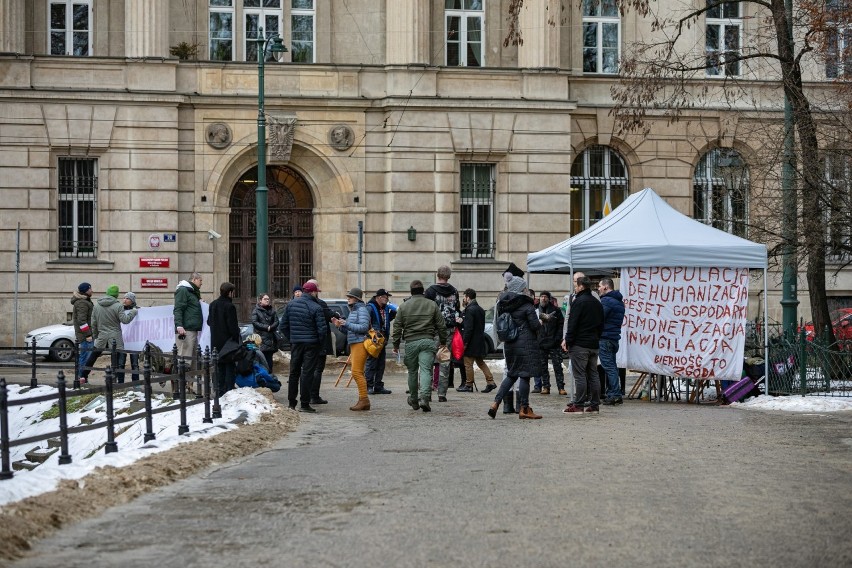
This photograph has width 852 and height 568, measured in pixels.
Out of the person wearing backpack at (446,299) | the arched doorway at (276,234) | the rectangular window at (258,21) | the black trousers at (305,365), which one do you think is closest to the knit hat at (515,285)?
the black trousers at (305,365)

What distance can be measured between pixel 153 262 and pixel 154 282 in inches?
20.4

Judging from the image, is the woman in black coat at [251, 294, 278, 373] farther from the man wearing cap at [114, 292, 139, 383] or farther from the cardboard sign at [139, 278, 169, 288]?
the cardboard sign at [139, 278, 169, 288]

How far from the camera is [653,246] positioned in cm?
2200

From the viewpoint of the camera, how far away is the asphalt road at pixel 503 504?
29.4ft

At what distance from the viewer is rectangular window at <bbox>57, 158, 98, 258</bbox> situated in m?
37.4

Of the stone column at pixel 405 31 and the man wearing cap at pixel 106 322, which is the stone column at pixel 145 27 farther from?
the man wearing cap at pixel 106 322

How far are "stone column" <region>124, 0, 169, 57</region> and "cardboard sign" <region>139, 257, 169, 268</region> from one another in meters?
5.08

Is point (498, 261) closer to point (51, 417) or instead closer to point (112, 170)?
point (112, 170)

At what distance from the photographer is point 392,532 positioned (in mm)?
9703

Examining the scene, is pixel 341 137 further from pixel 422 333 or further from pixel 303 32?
pixel 422 333

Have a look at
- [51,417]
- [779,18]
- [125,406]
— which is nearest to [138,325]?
[51,417]

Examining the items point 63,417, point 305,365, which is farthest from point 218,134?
point 63,417

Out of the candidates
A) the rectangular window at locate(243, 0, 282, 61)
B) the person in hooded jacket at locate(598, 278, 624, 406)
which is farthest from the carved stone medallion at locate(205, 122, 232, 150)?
the person in hooded jacket at locate(598, 278, 624, 406)

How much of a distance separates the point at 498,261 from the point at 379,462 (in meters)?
25.4
